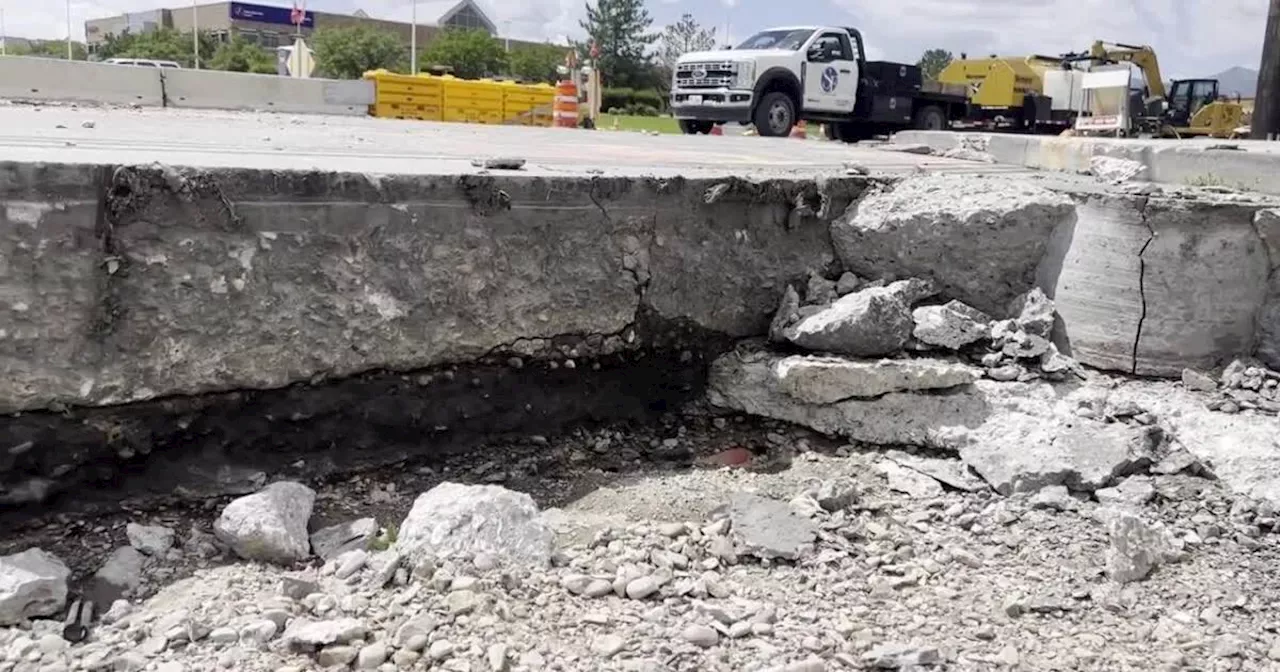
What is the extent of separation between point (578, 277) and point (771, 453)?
105 cm

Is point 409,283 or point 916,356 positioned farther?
point 916,356

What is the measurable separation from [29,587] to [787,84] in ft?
47.6

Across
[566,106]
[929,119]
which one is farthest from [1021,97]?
[566,106]

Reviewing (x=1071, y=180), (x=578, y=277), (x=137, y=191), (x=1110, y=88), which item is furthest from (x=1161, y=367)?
(x=1110, y=88)

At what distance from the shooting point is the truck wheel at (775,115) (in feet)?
50.9

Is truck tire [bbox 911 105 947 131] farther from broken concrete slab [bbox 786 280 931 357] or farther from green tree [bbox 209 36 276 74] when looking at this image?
green tree [bbox 209 36 276 74]

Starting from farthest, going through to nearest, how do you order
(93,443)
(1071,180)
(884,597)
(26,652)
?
(1071,180), (93,443), (884,597), (26,652)

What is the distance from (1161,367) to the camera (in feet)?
13.1

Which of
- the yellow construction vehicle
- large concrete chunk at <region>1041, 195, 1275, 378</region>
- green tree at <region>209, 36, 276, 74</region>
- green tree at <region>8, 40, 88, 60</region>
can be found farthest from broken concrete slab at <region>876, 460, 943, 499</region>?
green tree at <region>8, 40, 88, 60</region>

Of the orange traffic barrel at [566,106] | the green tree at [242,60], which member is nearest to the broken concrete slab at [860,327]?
the orange traffic barrel at [566,106]

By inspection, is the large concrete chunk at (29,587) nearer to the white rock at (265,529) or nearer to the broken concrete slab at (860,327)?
the white rock at (265,529)

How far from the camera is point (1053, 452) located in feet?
11.7

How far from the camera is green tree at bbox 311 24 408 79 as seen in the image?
41.2 metres

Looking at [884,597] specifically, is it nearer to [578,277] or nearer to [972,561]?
[972,561]
